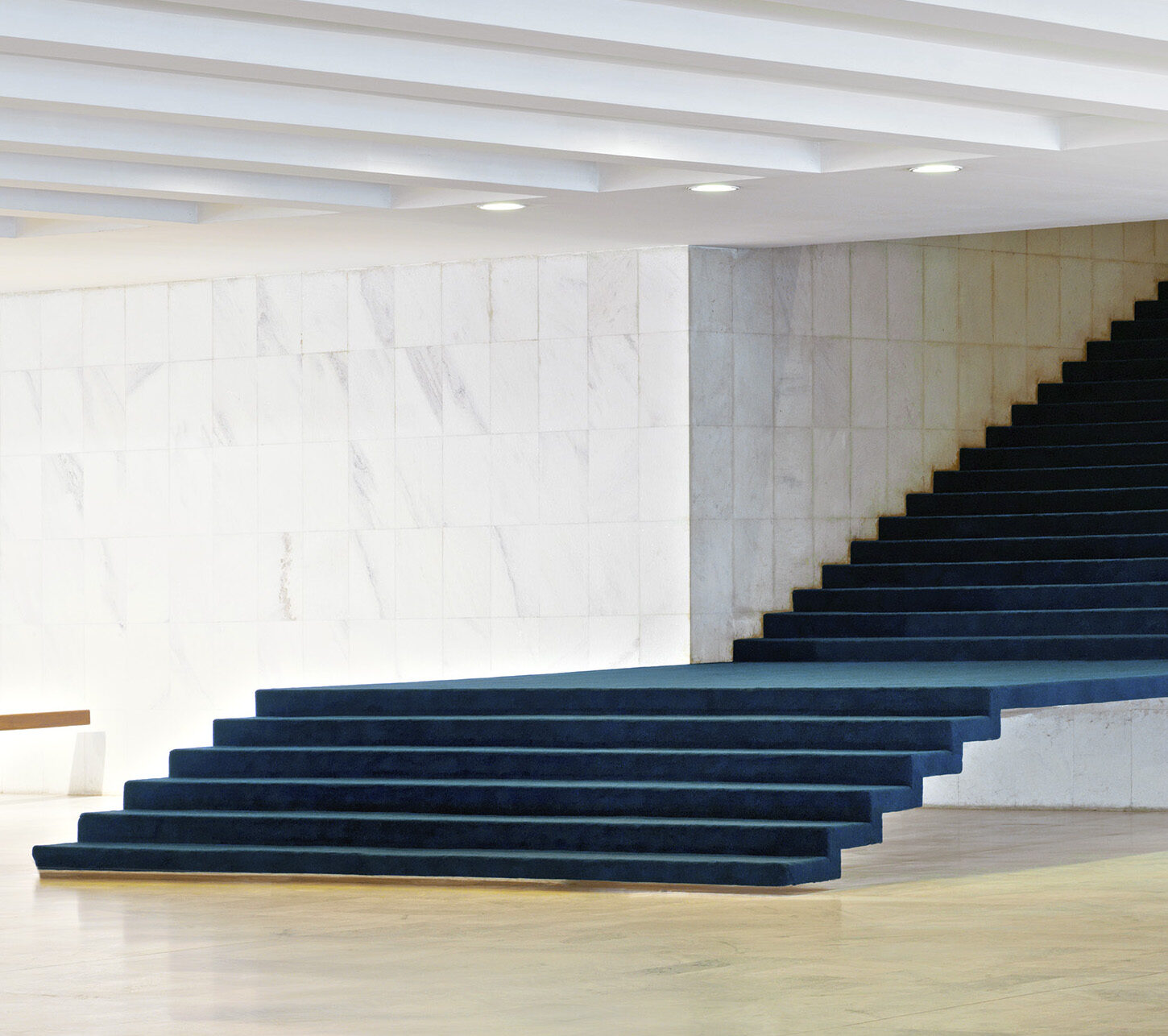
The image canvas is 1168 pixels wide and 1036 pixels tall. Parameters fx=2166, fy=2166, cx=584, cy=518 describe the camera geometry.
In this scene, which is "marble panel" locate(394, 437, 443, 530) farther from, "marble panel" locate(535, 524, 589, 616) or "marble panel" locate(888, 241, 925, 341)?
"marble panel" locate(888, 241, 925, 341)

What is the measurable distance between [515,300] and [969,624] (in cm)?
324

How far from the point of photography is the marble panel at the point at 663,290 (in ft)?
40.4

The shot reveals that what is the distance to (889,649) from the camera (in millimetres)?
12227

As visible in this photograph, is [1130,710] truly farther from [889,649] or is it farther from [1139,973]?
[1139,973]

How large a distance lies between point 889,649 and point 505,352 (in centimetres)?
283

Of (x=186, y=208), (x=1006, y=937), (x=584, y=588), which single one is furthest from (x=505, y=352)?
(x=1006, y=937)

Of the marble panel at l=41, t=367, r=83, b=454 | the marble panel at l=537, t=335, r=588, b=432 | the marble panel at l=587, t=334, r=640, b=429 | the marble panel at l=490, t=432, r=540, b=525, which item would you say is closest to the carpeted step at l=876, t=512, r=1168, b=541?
the marble panel at l=587, t=334, r=640, b=429

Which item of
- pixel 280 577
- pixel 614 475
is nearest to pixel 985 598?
pixel 614 475

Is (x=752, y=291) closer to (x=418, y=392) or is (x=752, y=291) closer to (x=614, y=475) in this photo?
(x=614, y=475)

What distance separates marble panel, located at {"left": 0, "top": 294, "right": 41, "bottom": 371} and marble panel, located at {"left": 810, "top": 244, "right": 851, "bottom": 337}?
5.23m

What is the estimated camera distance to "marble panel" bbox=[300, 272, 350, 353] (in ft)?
43.5

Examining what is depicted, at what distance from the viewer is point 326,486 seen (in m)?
13.4

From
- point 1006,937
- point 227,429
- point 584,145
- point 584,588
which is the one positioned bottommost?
point 1006,937

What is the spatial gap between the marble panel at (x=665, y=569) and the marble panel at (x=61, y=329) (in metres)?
4.30
